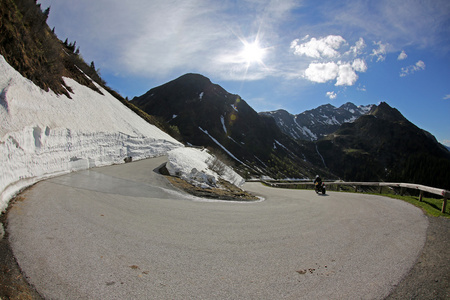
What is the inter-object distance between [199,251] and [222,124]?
498ft

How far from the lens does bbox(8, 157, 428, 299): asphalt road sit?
3.42 m

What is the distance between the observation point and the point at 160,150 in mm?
30453

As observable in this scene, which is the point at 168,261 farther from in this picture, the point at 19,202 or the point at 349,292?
the point at 19,202

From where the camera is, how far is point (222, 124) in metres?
155

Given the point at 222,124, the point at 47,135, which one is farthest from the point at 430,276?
the point at 222,124

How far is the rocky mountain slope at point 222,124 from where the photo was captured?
134 m

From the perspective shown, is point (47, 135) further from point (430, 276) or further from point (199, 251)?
point (430, 276)

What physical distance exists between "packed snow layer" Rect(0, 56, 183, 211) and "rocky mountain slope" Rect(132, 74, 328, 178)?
97.3 m

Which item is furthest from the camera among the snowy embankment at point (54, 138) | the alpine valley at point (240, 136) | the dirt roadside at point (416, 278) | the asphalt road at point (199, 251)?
the alpine valley at point (240, 136)

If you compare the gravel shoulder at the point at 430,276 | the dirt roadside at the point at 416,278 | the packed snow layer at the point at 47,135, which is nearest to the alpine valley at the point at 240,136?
the packed snow layer at the point at 47,135

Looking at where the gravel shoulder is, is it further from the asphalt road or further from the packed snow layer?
the packed snow layer

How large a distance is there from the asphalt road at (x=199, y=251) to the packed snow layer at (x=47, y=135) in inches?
77.3

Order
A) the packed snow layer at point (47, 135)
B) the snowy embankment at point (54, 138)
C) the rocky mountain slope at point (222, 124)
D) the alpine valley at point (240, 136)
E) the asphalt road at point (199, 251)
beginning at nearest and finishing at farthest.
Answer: the asphalt road at point (199, 251), the packed snow layer at point (47, 135), the snowy embankment at point (54, 138), the alpine valley at point (240, 136), the rocky mountain slope at point (222, 124)

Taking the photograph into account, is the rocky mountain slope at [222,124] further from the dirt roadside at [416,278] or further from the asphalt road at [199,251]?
the dirt roadside at [416,278]
